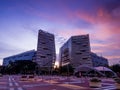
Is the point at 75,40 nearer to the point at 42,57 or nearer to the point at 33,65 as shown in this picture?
the point at 42,57

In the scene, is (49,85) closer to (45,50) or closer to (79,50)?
(79,50)

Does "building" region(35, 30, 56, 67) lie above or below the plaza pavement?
above

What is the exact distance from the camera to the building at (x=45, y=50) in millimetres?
157000

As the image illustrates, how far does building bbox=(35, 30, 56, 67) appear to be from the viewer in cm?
15700

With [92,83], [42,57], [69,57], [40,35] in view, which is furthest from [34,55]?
[92,83]

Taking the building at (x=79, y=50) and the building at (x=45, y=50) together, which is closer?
the building at (x=45, y=50)

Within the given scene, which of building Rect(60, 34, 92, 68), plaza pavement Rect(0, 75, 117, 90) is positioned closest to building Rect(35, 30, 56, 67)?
building Rect(60, 34, 92, 68)

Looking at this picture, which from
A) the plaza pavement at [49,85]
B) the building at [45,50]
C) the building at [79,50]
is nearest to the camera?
the plaza pavement at [49,85]

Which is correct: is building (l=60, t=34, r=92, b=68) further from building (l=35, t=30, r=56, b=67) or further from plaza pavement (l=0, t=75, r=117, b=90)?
plaza pavement (l=0, t=75, r=117, b=90)

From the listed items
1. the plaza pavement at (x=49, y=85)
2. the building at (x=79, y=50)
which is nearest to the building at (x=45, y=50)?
the building at (x=79, y=50)

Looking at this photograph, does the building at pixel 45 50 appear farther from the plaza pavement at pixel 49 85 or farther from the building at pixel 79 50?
the plaza pavement at pixel 49 85

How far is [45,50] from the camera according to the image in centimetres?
16475

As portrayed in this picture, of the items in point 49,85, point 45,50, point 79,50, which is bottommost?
point 49,85

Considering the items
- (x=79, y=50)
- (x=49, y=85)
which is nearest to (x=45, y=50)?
(x=79, y=50)
